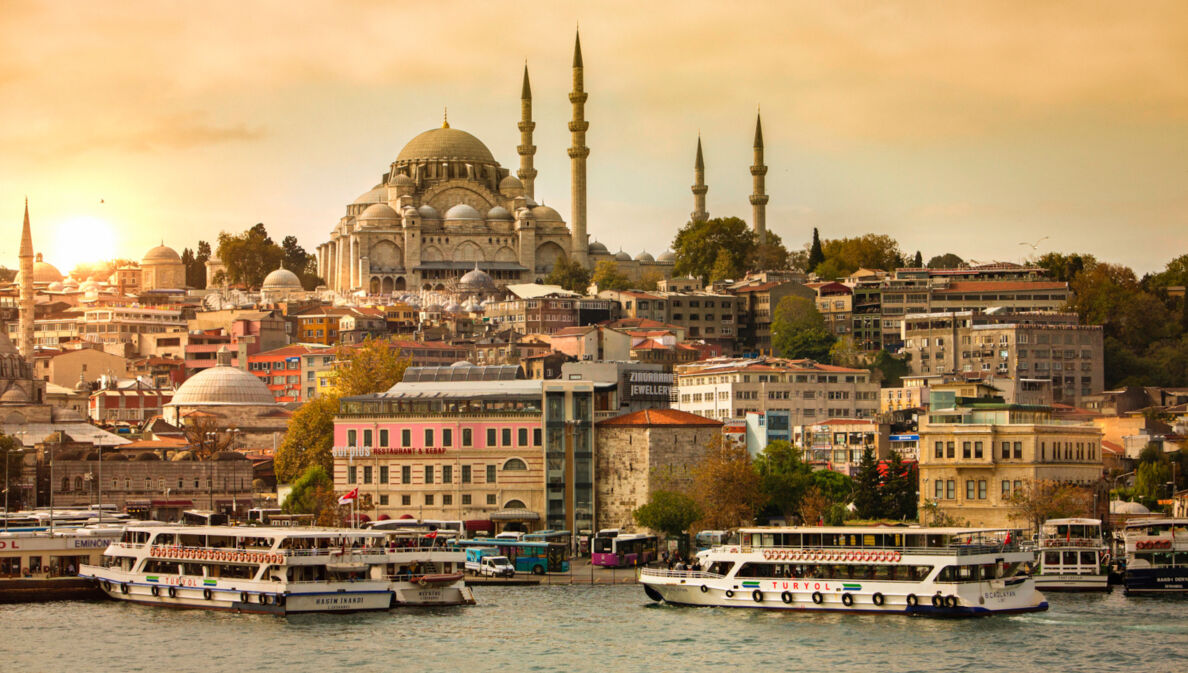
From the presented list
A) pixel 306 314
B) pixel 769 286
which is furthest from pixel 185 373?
pixel 769 286

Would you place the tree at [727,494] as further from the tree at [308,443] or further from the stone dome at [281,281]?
the stone dome at [281,281]

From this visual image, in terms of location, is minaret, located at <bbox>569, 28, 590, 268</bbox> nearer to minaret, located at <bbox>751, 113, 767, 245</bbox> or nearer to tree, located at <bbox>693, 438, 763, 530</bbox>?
minaret, located at <bbox>751, 113, 767, 245</bbox>

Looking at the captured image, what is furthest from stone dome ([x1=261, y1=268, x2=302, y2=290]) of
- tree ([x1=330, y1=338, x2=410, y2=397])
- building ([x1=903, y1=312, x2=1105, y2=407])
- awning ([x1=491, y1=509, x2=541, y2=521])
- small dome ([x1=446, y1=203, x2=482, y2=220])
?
awning ([x1=491, y1=509, x2=541, y2=521])

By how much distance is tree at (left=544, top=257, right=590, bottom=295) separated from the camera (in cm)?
11238

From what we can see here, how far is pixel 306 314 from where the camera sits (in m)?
104

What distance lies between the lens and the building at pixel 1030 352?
85562mm

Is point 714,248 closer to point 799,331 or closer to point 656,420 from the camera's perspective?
point 799,331

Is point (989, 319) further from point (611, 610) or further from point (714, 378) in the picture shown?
point (611, 610)

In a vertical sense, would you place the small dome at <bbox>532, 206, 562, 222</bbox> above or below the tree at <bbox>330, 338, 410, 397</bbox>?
above

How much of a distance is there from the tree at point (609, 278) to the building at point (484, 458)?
174 feet

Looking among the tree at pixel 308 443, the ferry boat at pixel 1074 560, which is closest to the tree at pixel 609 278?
the tree at pixel 308 443

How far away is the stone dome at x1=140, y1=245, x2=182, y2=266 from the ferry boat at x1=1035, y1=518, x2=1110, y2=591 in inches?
3948

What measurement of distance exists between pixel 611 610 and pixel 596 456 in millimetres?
13897

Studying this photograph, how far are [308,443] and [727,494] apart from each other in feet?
59.5
